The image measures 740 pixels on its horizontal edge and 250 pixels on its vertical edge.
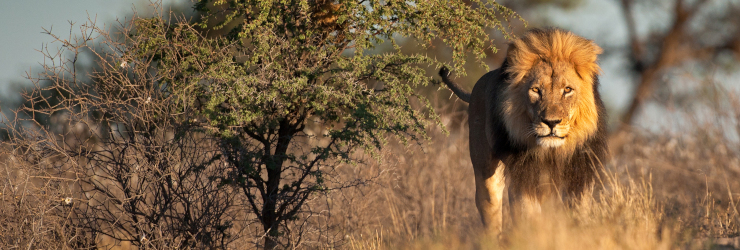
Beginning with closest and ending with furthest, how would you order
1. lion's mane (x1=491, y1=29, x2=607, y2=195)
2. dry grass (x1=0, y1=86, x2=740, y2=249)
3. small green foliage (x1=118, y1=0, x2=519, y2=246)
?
dry grass (x1=0, y1=86, x2=740, y2=249) < lion's mane (x1=491, y1=29, x2=607, y2=195) < small green foliage (x1=118, y1=0, x2=519, y2=246)

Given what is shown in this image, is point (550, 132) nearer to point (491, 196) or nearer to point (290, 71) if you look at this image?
point (491, 196)

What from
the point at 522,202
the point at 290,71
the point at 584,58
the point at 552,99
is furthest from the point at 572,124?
the point at 290,71

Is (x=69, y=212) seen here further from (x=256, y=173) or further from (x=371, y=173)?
(x=371, y=173)

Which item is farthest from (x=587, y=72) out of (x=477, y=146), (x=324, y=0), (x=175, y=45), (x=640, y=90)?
(x=640, y=90)

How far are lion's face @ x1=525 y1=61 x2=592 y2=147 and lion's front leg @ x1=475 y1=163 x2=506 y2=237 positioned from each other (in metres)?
0.87

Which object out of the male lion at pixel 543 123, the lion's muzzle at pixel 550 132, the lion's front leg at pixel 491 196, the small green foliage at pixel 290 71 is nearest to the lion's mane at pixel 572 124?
the male lion at pixel 543 123

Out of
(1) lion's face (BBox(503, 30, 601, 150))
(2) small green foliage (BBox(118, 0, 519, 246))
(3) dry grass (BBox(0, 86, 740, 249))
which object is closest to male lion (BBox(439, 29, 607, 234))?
(1) lion's face (BBox(503, 30, 601, 150))

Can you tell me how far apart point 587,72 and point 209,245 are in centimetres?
312

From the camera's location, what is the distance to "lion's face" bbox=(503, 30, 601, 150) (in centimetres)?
440

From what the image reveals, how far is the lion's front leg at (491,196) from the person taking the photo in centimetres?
534

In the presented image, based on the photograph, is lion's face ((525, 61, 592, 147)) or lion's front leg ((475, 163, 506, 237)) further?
lion's front leg ((475, 163, 506, 237))

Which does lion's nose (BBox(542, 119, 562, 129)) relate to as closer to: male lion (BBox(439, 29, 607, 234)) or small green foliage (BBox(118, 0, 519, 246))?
male lion (BBox(439, 29, 607, 234))

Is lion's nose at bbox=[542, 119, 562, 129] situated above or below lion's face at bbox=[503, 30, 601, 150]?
below

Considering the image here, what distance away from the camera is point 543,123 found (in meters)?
4.34
